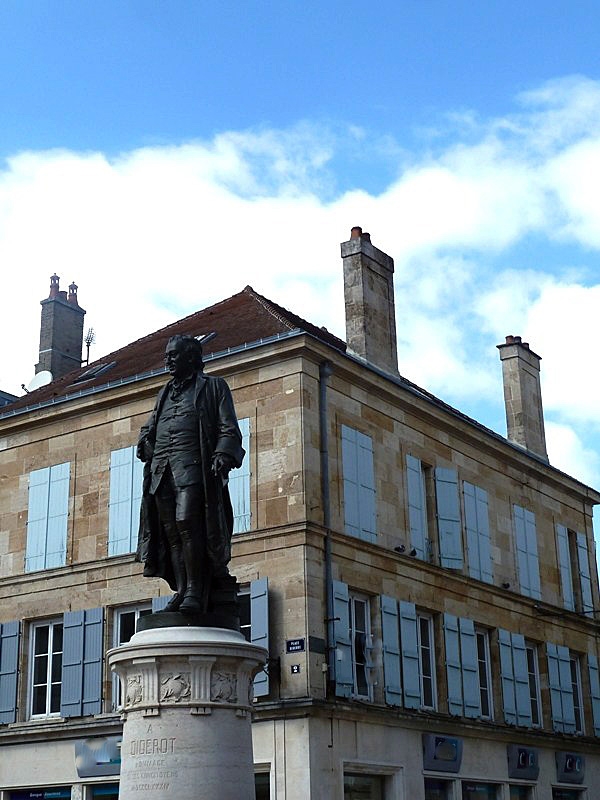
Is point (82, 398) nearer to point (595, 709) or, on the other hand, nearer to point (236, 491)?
point (236, 491)

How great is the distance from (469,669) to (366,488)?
4.25 m

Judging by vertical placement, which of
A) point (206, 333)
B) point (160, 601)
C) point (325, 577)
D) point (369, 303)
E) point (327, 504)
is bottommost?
point (160, 601)

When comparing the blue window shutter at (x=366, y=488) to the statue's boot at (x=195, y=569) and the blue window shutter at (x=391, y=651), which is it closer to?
the blue window shutter at (x=391, y=651)

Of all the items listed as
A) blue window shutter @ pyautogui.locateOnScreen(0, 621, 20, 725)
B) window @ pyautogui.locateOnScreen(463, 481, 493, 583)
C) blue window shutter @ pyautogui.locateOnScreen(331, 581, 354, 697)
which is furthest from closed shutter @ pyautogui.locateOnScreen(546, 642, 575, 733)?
blue window shutter @ pyautogui.locateOnScreen(0, 621, 20, 725)

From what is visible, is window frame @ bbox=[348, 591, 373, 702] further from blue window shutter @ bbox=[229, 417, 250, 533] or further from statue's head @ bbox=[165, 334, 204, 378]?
statue's head @ bbox=[165, 334, 204, 378]

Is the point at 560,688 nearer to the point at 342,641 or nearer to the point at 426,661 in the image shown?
the point at 426,661

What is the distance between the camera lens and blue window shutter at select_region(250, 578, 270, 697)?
19531 millimetres

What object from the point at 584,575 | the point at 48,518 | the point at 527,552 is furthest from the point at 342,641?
the point at 584,575

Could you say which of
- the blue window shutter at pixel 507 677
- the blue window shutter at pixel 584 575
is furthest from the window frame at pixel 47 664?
the blue window shutter at pixel 584 575

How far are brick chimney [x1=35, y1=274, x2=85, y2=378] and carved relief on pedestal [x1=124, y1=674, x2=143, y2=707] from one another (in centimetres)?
2077

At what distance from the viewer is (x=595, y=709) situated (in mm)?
27375

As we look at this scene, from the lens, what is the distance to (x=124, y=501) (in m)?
22.3

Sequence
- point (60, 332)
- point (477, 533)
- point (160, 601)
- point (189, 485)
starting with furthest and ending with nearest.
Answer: point (60, 332)
point (477, 533)
point (160, 601)
point (189, 485)

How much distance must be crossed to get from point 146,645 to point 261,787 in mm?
11386
